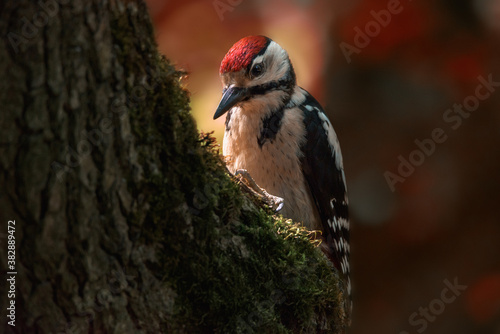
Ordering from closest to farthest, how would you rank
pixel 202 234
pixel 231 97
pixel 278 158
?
pixel 202 234
pixel 231 97
pixel 278 158

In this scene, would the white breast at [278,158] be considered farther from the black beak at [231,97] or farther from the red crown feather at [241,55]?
the red crown feather at [241,55]

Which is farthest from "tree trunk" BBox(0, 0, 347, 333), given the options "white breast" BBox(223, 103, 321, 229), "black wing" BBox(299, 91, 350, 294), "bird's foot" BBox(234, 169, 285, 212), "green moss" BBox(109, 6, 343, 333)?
"black wing" BBox(299, 91, 350, 294)

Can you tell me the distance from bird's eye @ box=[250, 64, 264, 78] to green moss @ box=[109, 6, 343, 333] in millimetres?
1189

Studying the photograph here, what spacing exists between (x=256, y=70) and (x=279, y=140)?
1.35 ft

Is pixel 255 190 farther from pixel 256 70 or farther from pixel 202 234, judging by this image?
pixel 256 70

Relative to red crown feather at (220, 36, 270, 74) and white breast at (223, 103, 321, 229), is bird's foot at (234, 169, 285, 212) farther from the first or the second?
red crown feather at (220, 36, 270, 74)

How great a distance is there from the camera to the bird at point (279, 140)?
2.93m

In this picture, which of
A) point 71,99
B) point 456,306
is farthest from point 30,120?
point 456,306

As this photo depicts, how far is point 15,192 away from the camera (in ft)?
3.94

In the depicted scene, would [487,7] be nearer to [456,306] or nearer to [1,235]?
[456,306]

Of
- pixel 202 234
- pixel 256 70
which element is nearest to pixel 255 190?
pixel 202 234

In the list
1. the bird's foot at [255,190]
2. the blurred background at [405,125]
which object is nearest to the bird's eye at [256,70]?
the bird's foot at [255,190]

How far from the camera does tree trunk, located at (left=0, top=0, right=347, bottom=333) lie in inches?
47.1

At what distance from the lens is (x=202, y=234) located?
5.12ft
